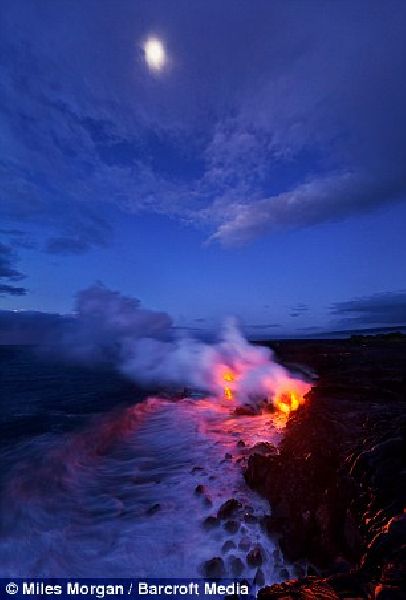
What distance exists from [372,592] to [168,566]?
20.7ft

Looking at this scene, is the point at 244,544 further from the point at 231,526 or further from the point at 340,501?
the point at 340,501

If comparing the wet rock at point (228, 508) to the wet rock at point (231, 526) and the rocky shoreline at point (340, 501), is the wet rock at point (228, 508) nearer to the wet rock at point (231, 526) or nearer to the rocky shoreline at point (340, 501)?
the wet rock at point (231, 526)

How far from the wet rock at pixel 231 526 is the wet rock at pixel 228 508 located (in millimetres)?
415

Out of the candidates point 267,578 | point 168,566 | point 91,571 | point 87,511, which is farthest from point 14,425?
point 267,578

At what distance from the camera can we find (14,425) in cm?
2245

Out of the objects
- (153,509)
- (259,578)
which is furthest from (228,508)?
(153,509)

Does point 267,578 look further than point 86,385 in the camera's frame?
No

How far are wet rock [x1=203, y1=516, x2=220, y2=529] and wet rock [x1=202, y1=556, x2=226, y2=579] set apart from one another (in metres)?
1.56

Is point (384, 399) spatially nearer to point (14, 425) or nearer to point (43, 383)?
point (14, 425)

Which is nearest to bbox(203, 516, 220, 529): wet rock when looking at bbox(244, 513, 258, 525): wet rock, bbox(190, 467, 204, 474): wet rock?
bbox(244, 513, 258, 525): wet rock

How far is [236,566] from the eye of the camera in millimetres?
8125

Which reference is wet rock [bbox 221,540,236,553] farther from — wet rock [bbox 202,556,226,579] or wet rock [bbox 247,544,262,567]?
wet rock [bbox 247,544,262,567]

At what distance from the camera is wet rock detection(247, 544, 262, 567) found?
8117 mm

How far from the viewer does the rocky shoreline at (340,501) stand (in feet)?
16.5
